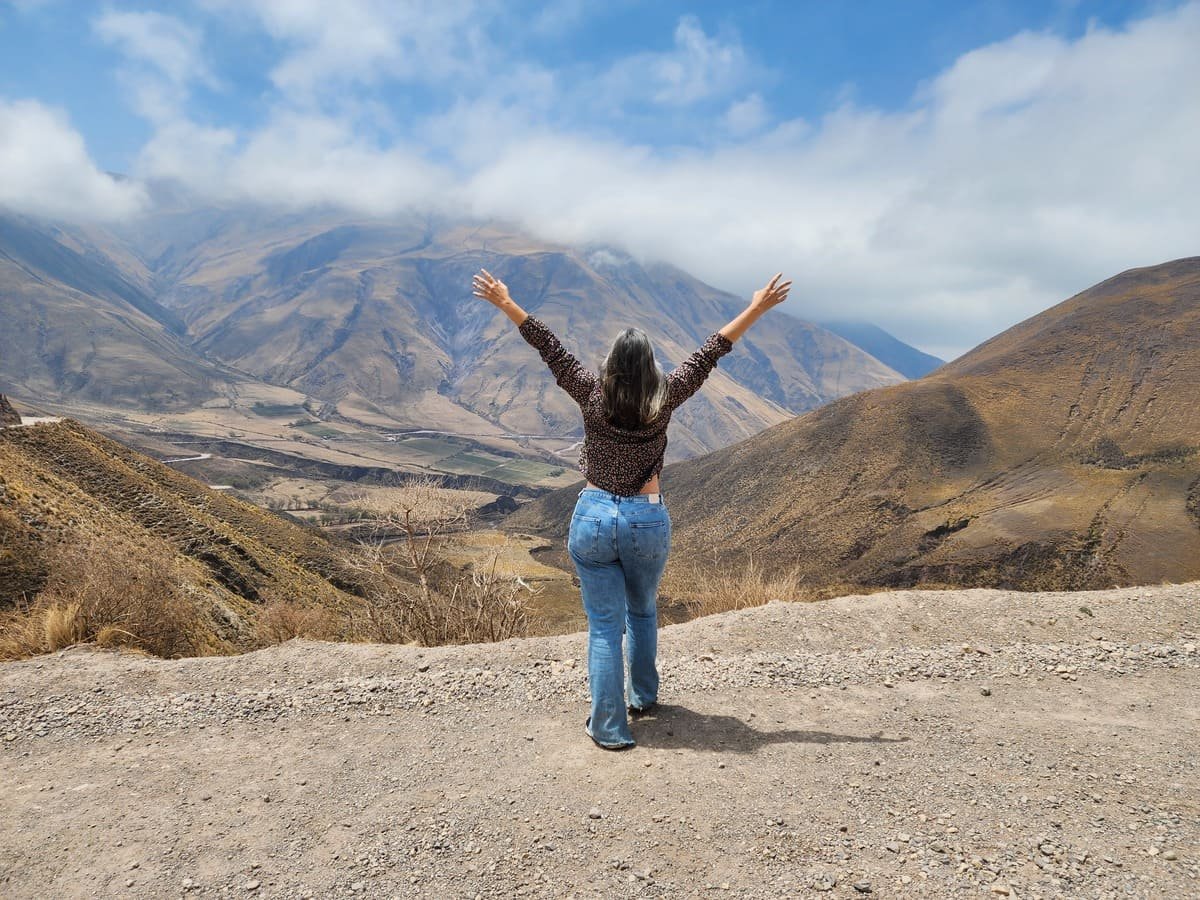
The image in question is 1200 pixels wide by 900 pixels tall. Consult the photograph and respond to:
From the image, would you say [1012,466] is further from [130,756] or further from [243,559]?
[130,756]

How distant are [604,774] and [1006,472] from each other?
36585 mm

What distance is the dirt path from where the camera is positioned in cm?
277

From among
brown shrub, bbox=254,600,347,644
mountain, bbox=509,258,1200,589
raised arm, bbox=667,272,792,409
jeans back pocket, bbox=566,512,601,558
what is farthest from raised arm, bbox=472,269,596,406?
mountain, bbox=509,258,1200,589

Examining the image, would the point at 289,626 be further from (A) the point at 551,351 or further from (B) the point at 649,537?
(B) the point at 649,537

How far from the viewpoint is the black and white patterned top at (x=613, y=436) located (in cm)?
343

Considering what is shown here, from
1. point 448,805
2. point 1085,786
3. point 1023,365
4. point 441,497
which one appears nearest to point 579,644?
point 448,805

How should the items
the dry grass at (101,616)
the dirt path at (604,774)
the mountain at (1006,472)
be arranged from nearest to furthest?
the dirt path at (604,774) < the dry grass at (101,616) < the mountain at (1006,472)

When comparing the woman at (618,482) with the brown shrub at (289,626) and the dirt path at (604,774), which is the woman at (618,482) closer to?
the dirt path at (604,774)

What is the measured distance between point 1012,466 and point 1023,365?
12787 millimetres

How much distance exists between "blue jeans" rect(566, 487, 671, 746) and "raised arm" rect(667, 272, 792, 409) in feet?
2.04

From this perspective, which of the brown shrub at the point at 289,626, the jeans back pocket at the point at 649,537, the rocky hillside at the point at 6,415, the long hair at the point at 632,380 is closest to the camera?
the long hair at the point at 632,380

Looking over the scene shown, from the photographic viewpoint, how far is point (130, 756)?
3.84 meters

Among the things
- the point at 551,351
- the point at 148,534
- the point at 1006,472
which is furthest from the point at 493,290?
A: the point at 1006,472

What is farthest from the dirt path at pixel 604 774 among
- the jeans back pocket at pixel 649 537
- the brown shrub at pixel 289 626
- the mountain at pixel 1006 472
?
the mountain at pixel 1006 472
